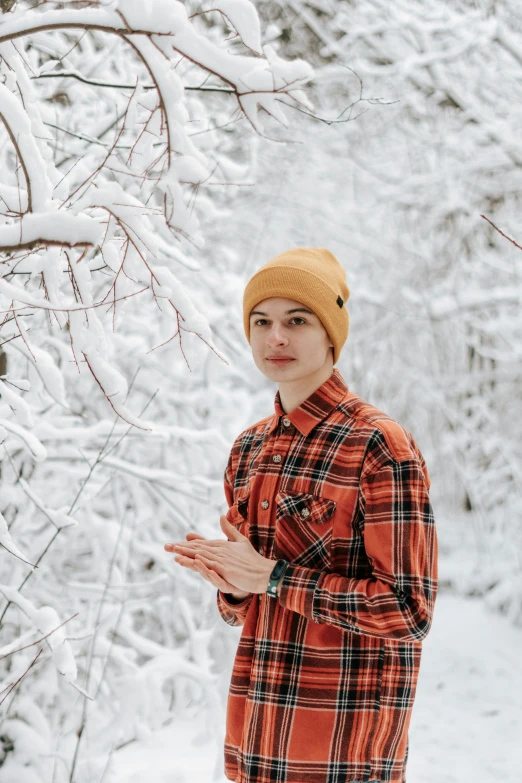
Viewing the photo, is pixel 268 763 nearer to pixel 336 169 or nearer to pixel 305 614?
pixel 305 614

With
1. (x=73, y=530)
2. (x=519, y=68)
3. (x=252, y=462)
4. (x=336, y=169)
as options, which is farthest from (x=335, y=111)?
(x=252, y=462)

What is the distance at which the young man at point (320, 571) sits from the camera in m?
1.27

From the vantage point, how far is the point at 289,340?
56.0 inches

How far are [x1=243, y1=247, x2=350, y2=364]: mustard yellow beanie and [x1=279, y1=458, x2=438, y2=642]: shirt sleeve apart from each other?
316 mm

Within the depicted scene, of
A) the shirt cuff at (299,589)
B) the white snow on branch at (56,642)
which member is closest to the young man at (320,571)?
the shirt cuff at (299,589)

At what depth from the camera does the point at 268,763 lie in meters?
1.31

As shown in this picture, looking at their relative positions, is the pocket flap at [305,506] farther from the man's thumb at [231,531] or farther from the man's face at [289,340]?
the man's face at [289,340]

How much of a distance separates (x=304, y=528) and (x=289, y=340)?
0.34 meters

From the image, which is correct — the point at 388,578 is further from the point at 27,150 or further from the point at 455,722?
the point at 455,722

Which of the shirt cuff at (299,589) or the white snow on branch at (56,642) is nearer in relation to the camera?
the shirt cuff at (299,589)

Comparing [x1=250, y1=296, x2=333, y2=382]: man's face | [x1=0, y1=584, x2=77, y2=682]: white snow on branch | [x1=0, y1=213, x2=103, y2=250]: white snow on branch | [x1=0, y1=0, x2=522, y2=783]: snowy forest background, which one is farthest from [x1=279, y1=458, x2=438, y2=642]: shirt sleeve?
[x1=0, y1=213, x2=103, y2=250]: white snow on branch

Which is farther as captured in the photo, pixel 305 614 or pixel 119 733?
pixel 119 733

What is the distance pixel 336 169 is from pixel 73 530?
148 inches

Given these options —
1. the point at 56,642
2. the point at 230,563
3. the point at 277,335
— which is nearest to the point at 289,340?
the point at 277,335
